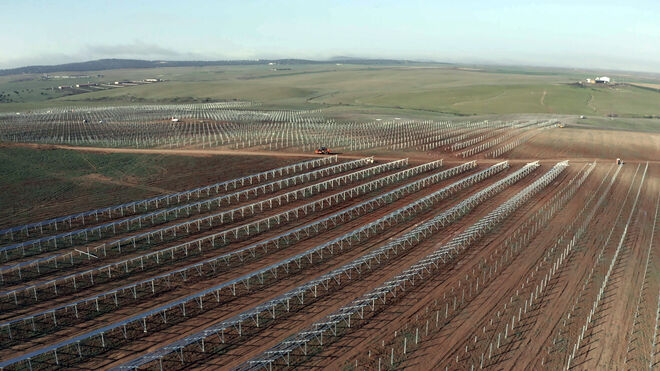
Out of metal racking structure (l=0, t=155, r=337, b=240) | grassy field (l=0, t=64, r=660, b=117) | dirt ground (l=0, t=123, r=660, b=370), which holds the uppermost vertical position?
grassy field (l=0, t=64, r=660, b=117)

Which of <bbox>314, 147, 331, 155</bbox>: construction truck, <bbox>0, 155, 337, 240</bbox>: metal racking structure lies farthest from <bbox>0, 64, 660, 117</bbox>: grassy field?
<bbox>0, 155, 337, 240</bbox>: metal racking structure

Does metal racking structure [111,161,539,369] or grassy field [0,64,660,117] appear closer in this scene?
metal racking structure [111,161,539,369]

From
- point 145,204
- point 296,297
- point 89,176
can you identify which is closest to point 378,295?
point 296,297

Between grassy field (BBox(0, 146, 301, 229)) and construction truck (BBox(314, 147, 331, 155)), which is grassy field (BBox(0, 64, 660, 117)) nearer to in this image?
construction truck (BBox(314, 147, 331, 155))

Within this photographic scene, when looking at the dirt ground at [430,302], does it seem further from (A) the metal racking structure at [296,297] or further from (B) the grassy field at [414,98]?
(B) the grassy field at [414,98]

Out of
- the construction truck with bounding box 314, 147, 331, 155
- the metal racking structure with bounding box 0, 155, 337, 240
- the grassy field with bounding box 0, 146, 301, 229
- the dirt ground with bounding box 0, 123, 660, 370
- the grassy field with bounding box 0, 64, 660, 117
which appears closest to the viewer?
the dirt ground with bounding box 0, 123, 660, 370

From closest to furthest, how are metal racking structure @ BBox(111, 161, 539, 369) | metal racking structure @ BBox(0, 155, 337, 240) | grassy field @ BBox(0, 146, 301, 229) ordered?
metal racking structure @ BBox(111, 161, 539, 369) < metal racking structure @ BBox(0, 155, 337, 240) < grassy field @ BBox(0, 146, 301, 229)

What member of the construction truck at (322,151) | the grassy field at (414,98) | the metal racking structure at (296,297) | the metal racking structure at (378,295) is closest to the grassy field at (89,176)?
the construction truck at (322,151)

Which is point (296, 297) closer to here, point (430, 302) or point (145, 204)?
point (430, 302)

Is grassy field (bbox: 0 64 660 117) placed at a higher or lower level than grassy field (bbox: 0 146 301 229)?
higher

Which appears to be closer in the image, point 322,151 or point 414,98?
point 322,151

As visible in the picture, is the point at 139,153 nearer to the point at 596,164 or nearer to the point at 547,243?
the point at 547,243
